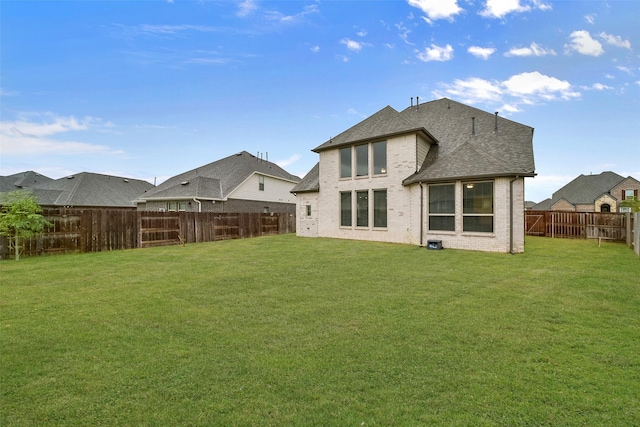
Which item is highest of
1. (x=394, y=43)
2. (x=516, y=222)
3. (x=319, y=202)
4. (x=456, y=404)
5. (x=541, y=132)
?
(x=394, y=43)

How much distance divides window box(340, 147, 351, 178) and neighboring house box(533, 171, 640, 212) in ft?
123

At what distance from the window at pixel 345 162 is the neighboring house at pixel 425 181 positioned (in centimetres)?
6

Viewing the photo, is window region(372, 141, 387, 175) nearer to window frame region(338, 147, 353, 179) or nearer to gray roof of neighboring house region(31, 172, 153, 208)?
window frame region(338, 147, 353, 179)

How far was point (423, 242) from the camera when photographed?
520 inches

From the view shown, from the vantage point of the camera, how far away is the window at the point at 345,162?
54.0 ft

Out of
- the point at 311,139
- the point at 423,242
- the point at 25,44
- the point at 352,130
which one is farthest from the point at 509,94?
the point at 25,44

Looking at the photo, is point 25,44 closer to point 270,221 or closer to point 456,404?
point 270,221

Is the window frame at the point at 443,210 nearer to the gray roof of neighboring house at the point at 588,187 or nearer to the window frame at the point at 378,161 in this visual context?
the window frame at the point at 378,161

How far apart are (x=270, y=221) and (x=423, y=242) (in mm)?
11993

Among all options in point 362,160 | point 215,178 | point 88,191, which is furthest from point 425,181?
point 88,191

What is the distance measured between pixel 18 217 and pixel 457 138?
19.2 meters

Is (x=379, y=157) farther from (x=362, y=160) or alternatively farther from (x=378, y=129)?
(x=378, y=129)

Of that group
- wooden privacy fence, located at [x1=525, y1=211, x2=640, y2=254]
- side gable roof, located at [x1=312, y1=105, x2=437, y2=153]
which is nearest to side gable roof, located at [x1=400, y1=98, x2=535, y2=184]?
side gable roof, located at [x1=312, y1=105, x2=437, y2=153]


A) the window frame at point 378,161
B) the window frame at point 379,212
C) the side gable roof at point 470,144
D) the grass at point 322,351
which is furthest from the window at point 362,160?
the grass at point 322,351
